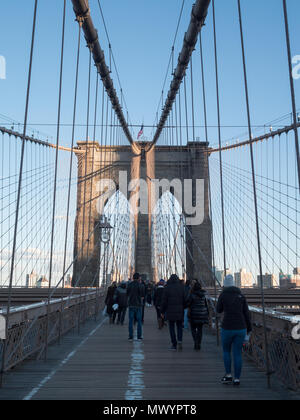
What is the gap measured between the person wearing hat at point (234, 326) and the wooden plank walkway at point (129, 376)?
15cm

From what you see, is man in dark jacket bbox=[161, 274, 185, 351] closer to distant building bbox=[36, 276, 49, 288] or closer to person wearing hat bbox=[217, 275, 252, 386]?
person wearing hat bbox=[217, 275, 252, 386]

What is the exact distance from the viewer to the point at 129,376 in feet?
12.5

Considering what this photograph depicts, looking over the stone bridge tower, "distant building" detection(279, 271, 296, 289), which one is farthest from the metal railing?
the stone bridge tower

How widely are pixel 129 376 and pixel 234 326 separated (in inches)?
42.4

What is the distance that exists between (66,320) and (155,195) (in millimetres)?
21827

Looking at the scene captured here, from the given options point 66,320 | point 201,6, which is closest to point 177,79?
point 201,6

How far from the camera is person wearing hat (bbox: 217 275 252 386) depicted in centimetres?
350

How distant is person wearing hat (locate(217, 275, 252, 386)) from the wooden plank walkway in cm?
15

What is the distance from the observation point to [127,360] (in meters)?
4.74

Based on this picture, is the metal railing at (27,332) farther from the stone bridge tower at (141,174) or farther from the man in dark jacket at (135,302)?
the stone bridge tower at (141,174)

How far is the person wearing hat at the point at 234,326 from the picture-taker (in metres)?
3.50

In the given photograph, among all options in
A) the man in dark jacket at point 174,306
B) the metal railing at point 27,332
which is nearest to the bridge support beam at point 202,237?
the metal railing at point 27,332

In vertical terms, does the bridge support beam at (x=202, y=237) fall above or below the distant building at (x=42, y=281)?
above

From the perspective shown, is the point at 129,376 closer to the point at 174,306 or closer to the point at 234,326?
the point at 234,326
